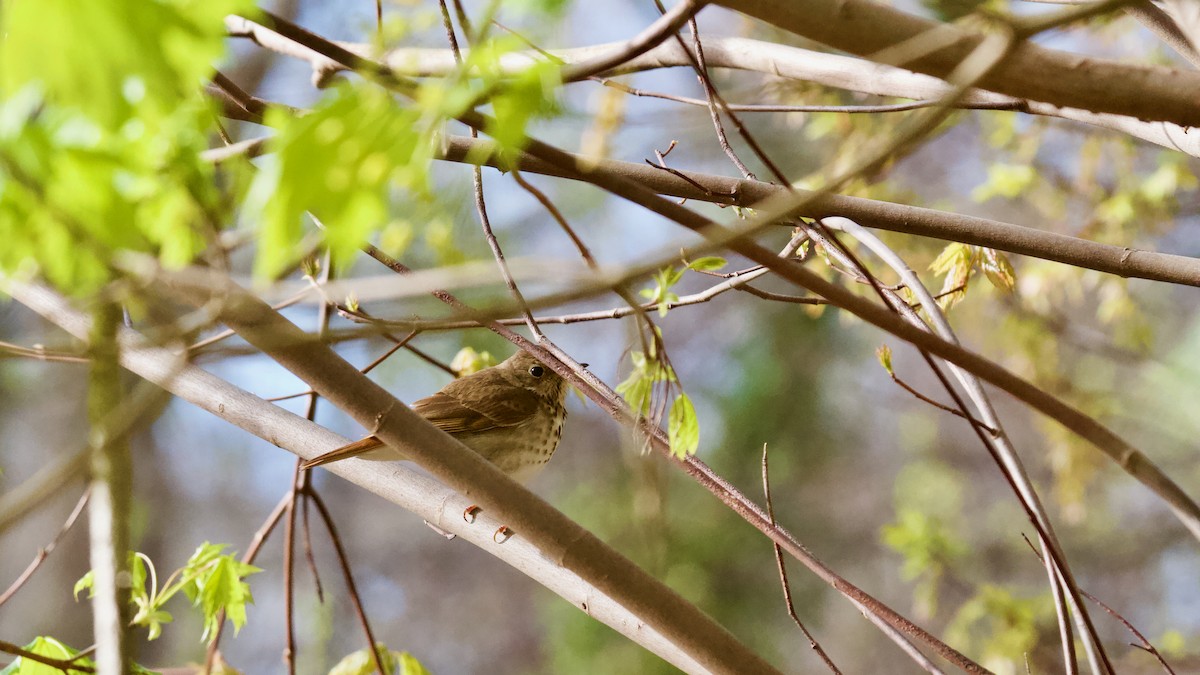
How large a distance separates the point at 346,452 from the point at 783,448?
254 cm

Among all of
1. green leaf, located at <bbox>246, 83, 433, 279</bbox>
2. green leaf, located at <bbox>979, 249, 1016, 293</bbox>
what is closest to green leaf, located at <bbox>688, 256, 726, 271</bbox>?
green leaf, located at <bbox>246, 83, 433, 279</bbox>

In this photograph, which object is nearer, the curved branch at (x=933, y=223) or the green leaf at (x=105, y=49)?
the green leaf at (x=105, y=49)

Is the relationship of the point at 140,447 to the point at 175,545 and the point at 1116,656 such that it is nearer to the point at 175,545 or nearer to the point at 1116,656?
the point at 175,545

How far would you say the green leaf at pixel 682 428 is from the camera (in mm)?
770

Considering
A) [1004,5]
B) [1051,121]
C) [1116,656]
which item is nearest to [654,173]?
[1004,5]

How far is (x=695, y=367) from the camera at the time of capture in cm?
355

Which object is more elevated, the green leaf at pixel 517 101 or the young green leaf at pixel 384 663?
the green leaf at pixel 517 101

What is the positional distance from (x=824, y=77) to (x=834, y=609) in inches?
126

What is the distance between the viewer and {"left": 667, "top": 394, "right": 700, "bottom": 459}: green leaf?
77cm

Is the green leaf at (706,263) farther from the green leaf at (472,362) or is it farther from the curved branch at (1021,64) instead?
the green leaf at (472,362)

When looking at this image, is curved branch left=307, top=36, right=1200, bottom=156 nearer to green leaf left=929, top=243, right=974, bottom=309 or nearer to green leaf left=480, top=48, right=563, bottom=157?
green leaf left=929, top=243, right=974, bottom=309

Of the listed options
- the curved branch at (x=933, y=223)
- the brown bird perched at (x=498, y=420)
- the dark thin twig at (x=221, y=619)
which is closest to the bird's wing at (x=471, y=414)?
the brown bird perched at (x=498, y=420)

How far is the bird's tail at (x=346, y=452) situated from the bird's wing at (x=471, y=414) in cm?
53

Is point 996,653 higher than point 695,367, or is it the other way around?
point 695,367
